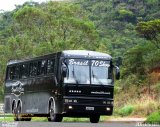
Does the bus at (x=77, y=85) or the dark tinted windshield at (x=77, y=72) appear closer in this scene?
the bus at (x=77, y=85)

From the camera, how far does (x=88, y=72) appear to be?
82.1 ft

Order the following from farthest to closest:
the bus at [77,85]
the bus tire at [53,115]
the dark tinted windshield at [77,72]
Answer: the bus tire at [53,115], the dark tinted windshield at [77,72], the bus at [77,85]

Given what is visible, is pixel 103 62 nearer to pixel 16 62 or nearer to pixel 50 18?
pixel 16 62

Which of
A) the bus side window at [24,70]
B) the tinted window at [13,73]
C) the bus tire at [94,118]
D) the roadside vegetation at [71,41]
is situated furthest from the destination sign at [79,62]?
the roadside vegetation at [71,41]

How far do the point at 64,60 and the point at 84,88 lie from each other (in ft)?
4.97

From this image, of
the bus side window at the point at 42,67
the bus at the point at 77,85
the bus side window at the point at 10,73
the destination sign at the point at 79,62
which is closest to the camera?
the bus at the point at 77,85

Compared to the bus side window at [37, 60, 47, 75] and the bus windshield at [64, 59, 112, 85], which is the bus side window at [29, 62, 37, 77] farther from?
the bus windshield at [64, 59, 112, 85]

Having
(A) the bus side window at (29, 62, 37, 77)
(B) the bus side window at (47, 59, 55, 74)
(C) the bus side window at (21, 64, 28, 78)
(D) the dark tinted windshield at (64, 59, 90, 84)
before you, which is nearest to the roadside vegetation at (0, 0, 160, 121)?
(C) the bus side window at (21, 64, 28, 78)

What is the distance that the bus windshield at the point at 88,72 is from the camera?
2478cm

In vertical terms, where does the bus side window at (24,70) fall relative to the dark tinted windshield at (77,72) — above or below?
below

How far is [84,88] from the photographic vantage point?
24.8 meters

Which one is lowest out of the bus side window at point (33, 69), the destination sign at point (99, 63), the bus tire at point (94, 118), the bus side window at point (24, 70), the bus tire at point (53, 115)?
the bus tire at point (94, 118)

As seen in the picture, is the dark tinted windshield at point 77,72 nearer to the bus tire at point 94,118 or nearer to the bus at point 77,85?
the bus at point 77,85

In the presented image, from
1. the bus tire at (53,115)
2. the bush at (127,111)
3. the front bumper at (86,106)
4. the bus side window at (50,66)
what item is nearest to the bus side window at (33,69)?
the bus side window at (50,66)
